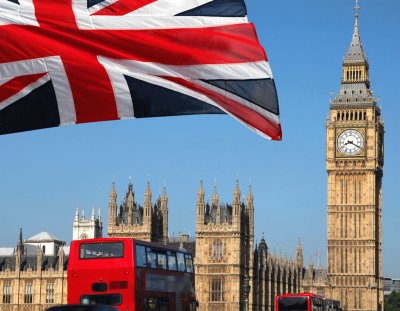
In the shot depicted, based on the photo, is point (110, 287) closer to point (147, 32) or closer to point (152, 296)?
point (152, 296)

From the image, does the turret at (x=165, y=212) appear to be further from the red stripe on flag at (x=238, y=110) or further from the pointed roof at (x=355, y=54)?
the red stripe on flag at (x=238, y=110)

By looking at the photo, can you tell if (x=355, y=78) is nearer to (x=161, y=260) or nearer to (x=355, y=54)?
(x=355, y=54)

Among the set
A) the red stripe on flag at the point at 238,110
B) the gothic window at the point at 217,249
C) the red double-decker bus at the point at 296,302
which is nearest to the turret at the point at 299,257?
the gothic window at the point at 217,249

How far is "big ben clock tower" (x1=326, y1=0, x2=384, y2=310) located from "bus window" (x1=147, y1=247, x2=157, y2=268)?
7486 cm

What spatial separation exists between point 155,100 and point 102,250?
599 inches

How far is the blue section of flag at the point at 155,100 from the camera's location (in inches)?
463

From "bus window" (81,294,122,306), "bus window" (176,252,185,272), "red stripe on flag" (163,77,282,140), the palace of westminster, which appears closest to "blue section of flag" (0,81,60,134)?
"red stripe on flag" (163,77,282,140)

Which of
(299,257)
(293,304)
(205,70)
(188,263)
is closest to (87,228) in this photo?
(299,257)

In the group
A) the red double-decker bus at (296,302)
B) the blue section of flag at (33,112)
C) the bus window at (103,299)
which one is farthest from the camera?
the red double-decker bus at (296,302)

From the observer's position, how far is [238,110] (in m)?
12.0

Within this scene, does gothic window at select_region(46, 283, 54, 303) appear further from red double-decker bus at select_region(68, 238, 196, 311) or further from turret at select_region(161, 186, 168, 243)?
red double-decker bus at select_region(68, 238, 196, 311)

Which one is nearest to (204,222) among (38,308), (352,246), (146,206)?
(146,206)

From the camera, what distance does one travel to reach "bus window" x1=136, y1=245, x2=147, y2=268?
26.4 m

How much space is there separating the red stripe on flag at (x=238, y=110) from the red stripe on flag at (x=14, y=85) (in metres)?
1.76
